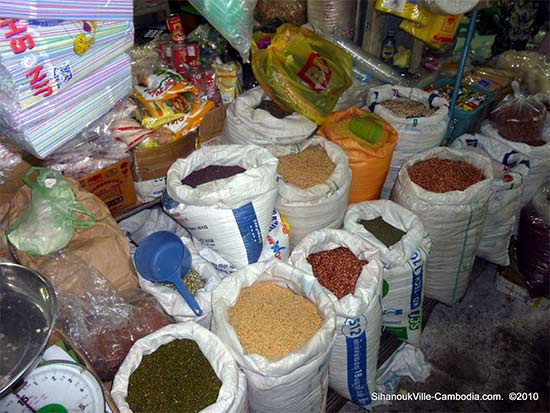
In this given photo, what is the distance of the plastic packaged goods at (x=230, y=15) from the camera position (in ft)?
3.53

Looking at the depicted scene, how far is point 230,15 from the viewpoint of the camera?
109 cm

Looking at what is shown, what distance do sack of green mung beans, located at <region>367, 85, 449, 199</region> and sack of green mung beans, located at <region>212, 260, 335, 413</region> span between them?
3.05 ft

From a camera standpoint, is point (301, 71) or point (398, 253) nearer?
point (398, 253)

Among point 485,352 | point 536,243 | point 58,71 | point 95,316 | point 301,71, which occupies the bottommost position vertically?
point 485,352

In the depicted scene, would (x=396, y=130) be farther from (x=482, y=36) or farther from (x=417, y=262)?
(x=482, y=36)

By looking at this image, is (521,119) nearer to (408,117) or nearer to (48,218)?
(408,117)

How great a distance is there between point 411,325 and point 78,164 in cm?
141

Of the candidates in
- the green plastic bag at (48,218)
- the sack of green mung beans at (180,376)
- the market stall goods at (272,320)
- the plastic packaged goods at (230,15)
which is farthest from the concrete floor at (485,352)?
the plastic packaged goods at (230,15)

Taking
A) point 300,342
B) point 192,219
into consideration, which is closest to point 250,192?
point 192,219

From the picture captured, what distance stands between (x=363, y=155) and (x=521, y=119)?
901 mm

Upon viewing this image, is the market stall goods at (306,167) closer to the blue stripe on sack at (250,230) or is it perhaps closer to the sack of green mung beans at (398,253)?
the sack of green mung beans at (398,253)

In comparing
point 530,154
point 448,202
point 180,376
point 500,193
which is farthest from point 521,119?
point 180,376

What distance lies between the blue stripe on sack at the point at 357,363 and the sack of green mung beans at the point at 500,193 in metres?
0.99

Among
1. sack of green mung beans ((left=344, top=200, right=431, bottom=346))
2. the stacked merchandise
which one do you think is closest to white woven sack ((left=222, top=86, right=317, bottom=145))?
sack of green mung beans ((left=344, top=200, right=431, bottom=346))
